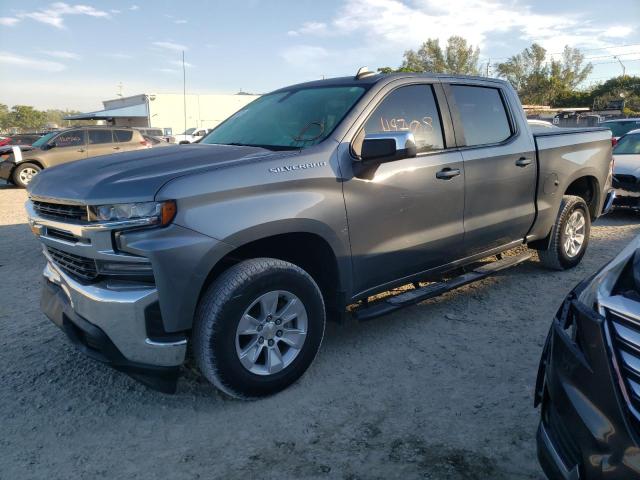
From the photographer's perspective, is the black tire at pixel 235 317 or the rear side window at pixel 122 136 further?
the rear side window at pixel 122 136

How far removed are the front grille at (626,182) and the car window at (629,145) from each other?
997 millimetres

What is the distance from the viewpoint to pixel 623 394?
1.57 meters

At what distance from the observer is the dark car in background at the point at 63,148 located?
45.6ft

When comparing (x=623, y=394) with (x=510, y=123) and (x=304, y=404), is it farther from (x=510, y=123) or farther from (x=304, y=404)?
(x=510, y=123)

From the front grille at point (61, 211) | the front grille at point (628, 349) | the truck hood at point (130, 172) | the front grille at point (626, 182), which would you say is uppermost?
the truck hood at point (130, 172)

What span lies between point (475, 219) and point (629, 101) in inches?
2252

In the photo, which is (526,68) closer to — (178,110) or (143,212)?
(178,110)

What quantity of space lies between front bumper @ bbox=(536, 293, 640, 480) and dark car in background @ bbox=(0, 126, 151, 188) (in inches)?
543

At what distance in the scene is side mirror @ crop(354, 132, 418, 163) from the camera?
2994mm

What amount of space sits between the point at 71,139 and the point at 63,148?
0.34 metres

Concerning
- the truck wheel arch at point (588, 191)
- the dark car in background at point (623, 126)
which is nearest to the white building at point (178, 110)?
the dark car in background at point (623, 126)

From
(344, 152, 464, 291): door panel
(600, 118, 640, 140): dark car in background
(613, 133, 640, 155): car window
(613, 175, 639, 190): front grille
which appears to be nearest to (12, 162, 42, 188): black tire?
(344, 152, 464, 291): door panel

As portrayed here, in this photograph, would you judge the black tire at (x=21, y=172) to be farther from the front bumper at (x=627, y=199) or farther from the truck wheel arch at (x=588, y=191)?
the front bumper at (x=627, y=199)

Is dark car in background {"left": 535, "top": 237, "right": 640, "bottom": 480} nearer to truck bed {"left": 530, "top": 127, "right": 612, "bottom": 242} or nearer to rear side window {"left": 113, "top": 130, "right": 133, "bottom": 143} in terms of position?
truck bed {"left": 530, "top": 127, "right": 612, "bottom": 242}
